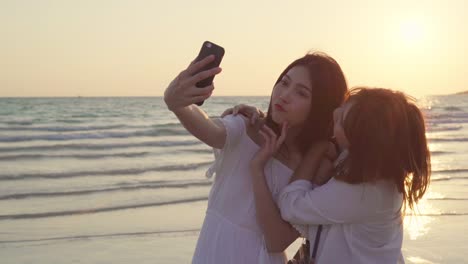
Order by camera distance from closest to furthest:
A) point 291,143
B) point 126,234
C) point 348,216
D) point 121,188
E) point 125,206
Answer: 1. point 348,216
2. point 291,143
3. point 126,234
4. point 125,206
5. point 121,188

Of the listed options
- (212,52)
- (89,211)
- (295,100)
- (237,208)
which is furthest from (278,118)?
(89,211)

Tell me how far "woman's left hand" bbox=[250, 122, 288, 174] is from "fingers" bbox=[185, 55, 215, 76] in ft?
1.94

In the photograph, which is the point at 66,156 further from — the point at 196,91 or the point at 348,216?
the point at 196,91

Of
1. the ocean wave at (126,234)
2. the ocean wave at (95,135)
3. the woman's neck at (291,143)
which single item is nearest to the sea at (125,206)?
the ocean wave at (126,234)

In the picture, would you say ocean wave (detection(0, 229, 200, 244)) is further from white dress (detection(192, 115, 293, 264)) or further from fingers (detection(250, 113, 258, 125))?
fingers (detection(250, 113, 258, 125))

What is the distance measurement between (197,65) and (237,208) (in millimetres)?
821

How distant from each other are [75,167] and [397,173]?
11461 mm

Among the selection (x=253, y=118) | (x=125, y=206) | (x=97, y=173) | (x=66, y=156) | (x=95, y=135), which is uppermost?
(x=253, y=118)

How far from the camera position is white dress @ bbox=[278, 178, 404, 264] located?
269 cm

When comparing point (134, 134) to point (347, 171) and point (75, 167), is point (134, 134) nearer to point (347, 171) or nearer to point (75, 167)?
point (75, 167)

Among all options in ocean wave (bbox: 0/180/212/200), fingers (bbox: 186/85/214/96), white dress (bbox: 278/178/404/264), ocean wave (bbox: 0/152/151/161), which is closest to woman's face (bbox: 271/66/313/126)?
white dress (bbox: 278/178/404/264)

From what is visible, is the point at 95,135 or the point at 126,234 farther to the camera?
the point at 95,135

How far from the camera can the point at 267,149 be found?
2822 millimetres

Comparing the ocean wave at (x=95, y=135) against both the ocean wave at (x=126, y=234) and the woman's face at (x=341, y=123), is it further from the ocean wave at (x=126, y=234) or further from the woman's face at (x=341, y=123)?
the woman's face at (x=341, y=123)
